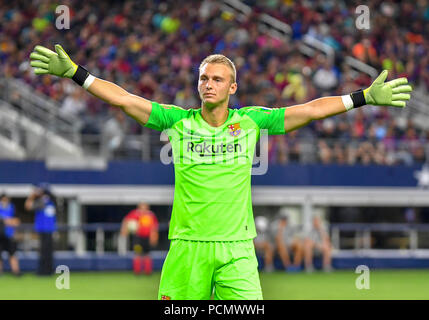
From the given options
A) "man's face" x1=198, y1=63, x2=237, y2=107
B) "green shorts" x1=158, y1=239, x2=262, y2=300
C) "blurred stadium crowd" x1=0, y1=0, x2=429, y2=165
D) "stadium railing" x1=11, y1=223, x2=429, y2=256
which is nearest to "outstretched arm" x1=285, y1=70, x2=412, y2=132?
"man's face" x1=198, y1=63, x2=237, y2=107

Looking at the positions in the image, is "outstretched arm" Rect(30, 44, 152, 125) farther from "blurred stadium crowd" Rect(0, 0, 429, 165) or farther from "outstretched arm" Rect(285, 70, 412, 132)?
"blurred stadium crowd" Rect(0, 0, 429, 165)

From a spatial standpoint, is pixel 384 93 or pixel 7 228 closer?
pixel 384 93

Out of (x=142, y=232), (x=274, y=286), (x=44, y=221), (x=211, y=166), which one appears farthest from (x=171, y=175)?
(x=211, y=166)

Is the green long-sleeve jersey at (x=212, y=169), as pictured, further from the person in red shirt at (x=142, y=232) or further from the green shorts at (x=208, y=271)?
the person in red shirt at (x=142, y=232)

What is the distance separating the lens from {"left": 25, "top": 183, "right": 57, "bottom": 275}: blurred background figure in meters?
20.0

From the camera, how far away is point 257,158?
22406 millimetres

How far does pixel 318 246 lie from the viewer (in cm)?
2311

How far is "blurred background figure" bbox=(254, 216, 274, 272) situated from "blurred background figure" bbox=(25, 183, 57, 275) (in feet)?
16.5

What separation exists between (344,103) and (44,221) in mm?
14633

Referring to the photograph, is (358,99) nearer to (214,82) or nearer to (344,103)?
(344,103)

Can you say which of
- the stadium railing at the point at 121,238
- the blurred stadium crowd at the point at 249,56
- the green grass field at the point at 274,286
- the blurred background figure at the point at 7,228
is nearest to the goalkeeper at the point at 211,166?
the green grass field at the point at 274,286

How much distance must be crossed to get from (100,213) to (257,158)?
4074mm

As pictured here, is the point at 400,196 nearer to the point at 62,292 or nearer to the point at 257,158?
the point at 257,158
